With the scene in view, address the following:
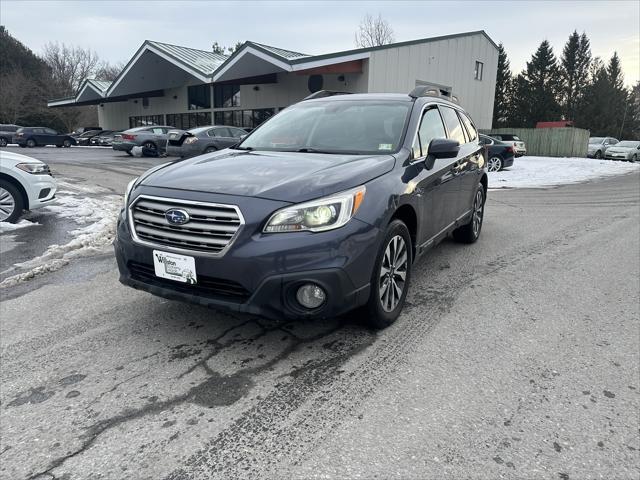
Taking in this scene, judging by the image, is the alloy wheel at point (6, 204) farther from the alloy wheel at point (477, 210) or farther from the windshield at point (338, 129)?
the alloy wheel at point (477, 210)

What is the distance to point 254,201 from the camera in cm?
288

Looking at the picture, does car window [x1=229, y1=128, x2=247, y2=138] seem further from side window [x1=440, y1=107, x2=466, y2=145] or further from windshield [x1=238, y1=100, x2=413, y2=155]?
windshield [x1=238, y1=100, x2=413, y2=155]

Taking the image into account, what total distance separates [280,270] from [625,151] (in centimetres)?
3577

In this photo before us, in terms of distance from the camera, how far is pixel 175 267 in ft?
9.77

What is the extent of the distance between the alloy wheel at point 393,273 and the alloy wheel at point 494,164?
16.0m

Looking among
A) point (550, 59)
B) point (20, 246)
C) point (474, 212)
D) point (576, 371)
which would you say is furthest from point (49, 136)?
point (550, 59)

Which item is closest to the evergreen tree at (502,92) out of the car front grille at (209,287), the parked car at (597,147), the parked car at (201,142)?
the parked car at (597,147)

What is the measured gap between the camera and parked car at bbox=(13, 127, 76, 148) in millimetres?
34406

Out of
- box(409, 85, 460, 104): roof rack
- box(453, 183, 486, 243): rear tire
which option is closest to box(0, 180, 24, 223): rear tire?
box(409, 85, 460, 104): roof rack

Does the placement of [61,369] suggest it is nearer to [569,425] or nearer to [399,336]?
[399,336]

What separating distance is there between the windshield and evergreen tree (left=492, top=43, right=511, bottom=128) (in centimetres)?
6187

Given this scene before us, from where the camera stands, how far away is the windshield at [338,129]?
12.9 feet

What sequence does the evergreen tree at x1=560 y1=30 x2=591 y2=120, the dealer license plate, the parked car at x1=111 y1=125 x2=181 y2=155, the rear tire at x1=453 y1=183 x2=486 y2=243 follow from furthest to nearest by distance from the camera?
the evergreen tree at x1=560 y1=30 x2=591 y2=120, the parked car at x1=111 y1=125 x2=181 y2=155, the rear tire at x1=453 y1=183 x2=486 y2=243, the dealer license plate

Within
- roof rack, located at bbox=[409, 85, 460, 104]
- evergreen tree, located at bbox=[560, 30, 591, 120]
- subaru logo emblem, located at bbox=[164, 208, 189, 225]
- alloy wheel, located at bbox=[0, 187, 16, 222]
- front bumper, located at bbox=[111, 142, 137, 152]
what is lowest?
alloy wheel, located at bbox=[0, 187, 16, 222]
